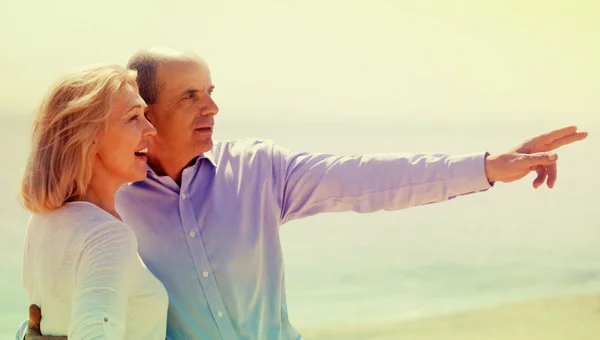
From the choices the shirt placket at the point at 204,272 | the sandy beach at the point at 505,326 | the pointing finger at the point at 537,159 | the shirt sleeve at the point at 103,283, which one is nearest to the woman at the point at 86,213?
the shirt sleeve at the point at 103,283

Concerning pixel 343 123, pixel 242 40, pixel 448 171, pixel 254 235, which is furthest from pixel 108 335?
pixel 343 123

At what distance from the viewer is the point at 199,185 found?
2.27 m

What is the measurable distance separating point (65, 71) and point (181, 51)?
1.80 feet

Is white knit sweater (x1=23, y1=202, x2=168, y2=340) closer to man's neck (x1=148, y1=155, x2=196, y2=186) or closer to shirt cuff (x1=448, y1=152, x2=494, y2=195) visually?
man's neck (x1=148, y1=155, x2=196, y2=186)

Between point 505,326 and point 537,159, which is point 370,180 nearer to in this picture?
point 537,159

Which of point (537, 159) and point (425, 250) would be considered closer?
point (537, 159)

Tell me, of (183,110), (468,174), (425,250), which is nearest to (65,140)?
(183,110)

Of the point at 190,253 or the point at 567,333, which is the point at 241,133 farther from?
the point at 190,253

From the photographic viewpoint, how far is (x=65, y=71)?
178 cm

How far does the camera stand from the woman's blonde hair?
169 centimetres

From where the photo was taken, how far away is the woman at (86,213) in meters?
1.58

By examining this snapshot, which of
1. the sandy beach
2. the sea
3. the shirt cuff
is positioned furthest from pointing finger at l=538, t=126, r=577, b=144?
the sea

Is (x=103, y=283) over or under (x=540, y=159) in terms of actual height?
under

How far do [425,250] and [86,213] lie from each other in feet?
24.1
